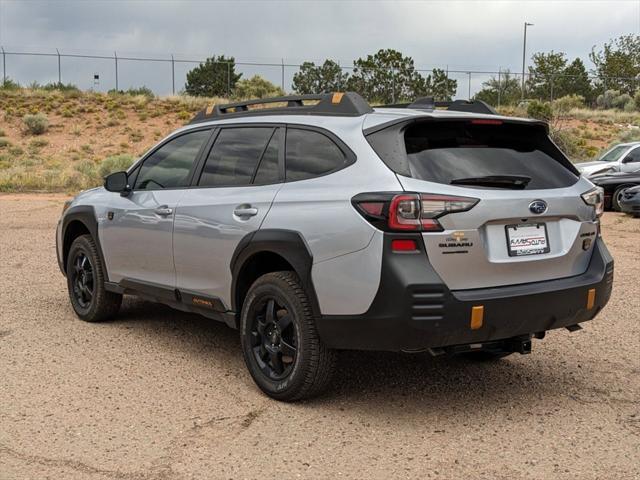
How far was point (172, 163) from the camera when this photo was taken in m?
6.31

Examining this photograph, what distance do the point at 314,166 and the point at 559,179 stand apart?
1.54 m

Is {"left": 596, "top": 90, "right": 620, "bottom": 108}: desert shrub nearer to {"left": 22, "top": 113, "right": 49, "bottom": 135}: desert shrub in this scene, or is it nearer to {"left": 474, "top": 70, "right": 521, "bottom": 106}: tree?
{"left": 474, "top": 70, "right": 521, "bottom": 106}: tree

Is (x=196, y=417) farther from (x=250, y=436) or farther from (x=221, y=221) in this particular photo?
(x=221, y=221)

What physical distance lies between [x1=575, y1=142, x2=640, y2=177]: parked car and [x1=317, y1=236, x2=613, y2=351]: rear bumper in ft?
52.7

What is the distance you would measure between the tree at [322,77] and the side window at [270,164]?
1857 inches

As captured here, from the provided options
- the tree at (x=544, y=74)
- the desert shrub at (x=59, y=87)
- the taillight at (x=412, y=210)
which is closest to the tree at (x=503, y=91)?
the tree at (x=544, y=74)

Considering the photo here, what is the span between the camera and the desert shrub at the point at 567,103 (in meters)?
48.1

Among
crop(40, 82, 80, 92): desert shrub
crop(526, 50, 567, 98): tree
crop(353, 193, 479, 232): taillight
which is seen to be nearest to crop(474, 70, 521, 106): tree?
crop(526, 50, 567, 98): tree

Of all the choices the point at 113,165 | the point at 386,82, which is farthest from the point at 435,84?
the point at 113,165

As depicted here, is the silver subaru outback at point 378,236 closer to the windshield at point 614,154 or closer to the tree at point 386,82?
the windshield at point 614,154

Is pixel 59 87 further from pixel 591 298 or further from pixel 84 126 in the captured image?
pixel 591 298

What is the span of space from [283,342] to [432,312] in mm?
1077

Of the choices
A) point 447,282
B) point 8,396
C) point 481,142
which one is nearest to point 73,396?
point 8,396

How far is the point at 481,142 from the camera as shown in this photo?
4.85 meters
